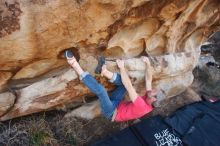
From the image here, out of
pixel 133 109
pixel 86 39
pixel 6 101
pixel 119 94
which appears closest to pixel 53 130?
pixel 6 101

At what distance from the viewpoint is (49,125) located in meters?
3.92

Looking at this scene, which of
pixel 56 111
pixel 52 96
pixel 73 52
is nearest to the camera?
pixel 73 52

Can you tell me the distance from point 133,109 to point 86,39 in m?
0.92

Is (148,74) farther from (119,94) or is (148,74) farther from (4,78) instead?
(4,78)

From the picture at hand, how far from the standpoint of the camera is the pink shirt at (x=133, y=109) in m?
3.66

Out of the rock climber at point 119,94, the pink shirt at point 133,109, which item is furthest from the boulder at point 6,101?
the pink shirt at point 133,109

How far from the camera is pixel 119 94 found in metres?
3.84

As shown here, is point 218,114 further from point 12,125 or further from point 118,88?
point 12,125

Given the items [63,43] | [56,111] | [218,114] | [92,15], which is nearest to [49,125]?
[56,111]

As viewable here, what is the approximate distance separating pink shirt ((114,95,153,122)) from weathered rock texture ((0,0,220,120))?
0.88ft

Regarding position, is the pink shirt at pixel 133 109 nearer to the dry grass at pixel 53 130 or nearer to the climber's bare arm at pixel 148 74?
the climber's bare arm at pixel 148 74

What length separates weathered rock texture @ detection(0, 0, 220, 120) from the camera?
2.96m

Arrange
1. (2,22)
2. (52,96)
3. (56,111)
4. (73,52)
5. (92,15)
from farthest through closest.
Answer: (56,111) → (52,96) → (73,52) → (92,15) → (2,22)

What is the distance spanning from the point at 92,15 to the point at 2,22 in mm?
777
